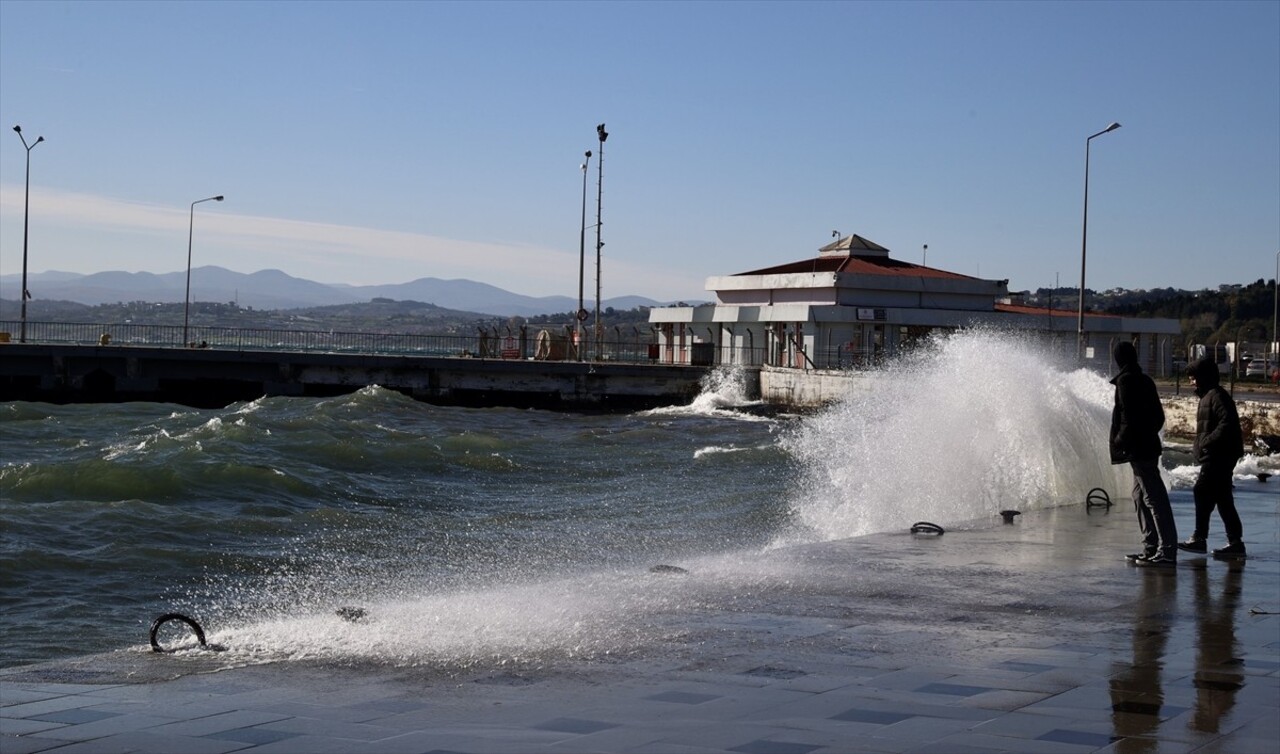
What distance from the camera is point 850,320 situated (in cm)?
5212

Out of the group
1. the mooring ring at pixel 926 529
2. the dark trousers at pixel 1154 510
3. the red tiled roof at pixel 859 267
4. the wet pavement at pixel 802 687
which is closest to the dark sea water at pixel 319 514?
the mooring ring at pixel 926 529

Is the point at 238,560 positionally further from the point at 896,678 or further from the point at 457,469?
the point at 457,469

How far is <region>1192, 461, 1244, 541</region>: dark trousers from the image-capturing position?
10930mm

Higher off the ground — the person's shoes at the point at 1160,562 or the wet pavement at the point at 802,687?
the person's shoes at the point at 1160,562

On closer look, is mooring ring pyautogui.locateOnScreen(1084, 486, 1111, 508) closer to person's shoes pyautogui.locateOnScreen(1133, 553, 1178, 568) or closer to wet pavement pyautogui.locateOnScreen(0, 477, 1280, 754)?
person's shoes pyautogui.locateOnScreen(1133, 553, 1178, 568)

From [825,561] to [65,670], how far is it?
5.38 m

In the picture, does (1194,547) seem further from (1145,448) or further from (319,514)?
(319,514)

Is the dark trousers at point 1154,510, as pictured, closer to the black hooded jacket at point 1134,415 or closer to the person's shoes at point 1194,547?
the black hooded jacket at point 1134,415

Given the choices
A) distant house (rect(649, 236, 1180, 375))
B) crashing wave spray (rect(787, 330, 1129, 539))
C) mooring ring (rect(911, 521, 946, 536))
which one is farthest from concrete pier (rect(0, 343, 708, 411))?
mooring ring (rect(911, 521, 946, 536))

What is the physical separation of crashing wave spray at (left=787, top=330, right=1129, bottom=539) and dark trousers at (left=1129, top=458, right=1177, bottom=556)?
400 centimetres

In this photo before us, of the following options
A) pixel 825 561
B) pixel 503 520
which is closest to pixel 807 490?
pixel 503 520

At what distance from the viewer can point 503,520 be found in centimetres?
1784

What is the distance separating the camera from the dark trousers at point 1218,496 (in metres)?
10.9

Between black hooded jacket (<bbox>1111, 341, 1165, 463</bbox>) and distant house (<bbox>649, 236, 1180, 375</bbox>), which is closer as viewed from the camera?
black hooded jacket (<bbox>1111, 341, 1165, 463</bbox>)
